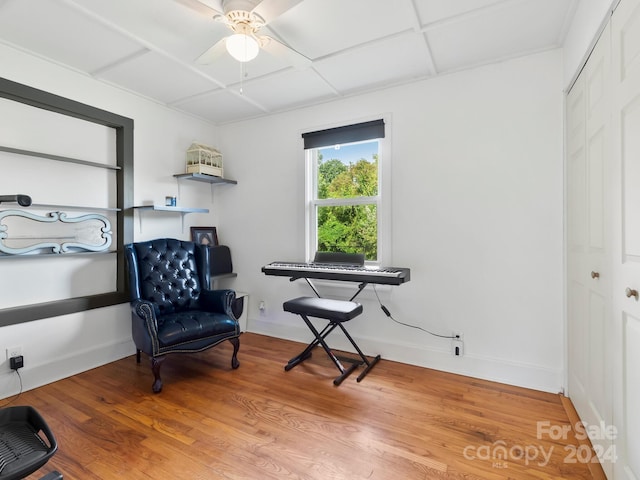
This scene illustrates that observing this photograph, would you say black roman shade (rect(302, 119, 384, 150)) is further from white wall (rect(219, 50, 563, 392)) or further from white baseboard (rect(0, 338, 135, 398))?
white baseboard (rect(0, 338, 135, 398))

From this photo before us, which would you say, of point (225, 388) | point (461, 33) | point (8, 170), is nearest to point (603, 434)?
point (225, 388)

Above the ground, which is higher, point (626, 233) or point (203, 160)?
point (203, 160)

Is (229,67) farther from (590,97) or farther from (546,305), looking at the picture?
(546,305)

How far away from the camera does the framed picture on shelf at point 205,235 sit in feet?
12.5

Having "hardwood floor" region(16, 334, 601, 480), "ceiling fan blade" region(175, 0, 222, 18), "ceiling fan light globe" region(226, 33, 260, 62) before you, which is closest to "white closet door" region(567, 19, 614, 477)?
"hardwood floor" region(16, 334, 601, 480)

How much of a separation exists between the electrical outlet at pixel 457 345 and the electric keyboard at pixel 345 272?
2.06 feet

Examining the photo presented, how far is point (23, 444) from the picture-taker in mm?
1490

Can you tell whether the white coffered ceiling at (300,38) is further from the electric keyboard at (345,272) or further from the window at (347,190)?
the electric keyboard at (345,272)

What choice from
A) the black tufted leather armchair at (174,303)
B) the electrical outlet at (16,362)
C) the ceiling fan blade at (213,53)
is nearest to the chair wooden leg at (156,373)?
the black tufted leather armchair at (174,303)

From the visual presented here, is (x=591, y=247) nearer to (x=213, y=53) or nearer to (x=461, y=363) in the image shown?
(x=461, y=363)

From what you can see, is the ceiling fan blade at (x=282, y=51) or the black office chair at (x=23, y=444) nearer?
the black office chair at (x=23, y=444)

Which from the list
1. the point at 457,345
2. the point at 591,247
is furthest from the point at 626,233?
the point at 457,345

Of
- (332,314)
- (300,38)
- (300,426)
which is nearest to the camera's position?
(300,426)

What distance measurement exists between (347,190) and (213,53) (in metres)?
1.74
